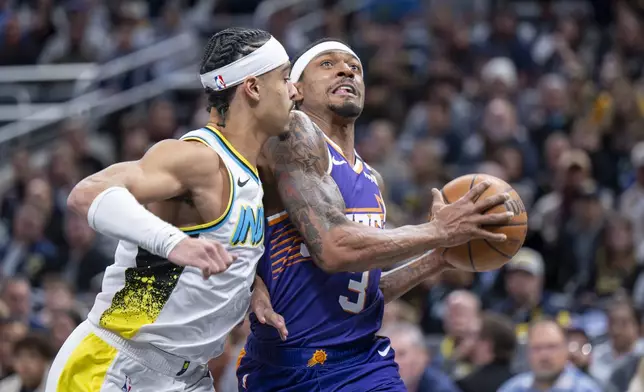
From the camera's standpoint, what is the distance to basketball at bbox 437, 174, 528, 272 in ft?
18.5

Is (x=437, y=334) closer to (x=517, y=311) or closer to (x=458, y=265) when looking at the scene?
(x=517, y=311)

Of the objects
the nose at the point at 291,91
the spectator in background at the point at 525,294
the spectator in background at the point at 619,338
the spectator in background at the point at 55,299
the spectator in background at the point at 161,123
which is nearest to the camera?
the nose at the point at 291,91

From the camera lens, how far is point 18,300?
1152 cm

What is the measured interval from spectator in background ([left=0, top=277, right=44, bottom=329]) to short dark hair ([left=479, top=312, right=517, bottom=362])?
4928 millimetres

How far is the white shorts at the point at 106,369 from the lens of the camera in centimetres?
523

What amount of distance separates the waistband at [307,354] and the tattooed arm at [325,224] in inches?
20.0

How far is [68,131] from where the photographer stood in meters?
14.9

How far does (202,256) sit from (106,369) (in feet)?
3.45

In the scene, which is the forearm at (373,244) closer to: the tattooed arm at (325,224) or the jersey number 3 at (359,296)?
the tattooed arm at (325,224)

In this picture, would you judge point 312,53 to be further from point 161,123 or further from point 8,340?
point 161,123

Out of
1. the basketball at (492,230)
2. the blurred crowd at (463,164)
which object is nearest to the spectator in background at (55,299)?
the blurred crowd at (463,164)

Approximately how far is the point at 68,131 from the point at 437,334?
6.40 meters

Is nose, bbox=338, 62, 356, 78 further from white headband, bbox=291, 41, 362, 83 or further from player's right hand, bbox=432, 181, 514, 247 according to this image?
player's right hand, bbox=432, 181, 514, 247

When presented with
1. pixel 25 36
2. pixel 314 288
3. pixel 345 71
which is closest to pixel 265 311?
pixel 314 288
